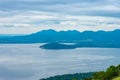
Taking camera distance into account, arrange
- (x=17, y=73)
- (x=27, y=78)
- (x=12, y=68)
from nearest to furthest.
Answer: (x=27, y=78), (x=17, y=73), (x=12, y=68)

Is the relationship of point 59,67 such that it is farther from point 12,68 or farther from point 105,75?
point 105,75

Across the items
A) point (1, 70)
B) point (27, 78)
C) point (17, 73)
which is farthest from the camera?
point (1, 70)

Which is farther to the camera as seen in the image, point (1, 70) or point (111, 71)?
point (1, 70)

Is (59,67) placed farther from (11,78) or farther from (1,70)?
(11,78)

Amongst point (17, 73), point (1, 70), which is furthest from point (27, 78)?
point (1, 70)

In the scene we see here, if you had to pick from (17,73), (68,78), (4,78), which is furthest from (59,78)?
(17,73)

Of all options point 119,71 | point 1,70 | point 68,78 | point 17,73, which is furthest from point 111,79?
point 1,70

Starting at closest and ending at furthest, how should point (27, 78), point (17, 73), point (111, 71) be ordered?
point (111, 71) < point (27, 78) < point (17, 73)

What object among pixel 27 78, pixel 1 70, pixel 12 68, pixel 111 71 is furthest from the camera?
pixel 12 68

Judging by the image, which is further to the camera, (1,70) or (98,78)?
(1,70)
